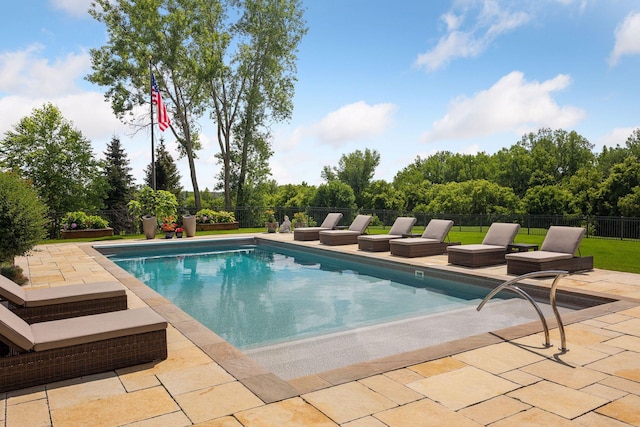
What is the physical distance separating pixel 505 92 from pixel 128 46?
22683 mm

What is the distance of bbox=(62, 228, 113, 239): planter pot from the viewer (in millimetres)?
17578

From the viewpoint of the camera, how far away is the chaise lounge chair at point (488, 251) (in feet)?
30.8

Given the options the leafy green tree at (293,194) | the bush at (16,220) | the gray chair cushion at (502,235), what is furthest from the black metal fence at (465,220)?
the leafy green tree at (293,194)

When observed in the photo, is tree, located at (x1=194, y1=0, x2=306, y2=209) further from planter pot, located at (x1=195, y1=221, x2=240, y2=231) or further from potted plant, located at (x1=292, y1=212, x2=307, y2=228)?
potted plant, located at (x1=292, y1=212, x2=307, y2=228)

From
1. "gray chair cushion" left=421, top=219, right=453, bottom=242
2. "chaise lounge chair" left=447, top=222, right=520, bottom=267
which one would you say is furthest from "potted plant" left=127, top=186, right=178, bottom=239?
"chaise lounge chair" left=447, top=222, right=520, bottom=267

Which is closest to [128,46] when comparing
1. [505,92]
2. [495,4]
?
[495,4]

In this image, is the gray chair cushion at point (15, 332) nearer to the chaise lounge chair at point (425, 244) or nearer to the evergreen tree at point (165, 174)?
the chaise lounge chair at point (425, 244)

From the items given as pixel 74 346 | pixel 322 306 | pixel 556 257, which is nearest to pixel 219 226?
pixel 322 306

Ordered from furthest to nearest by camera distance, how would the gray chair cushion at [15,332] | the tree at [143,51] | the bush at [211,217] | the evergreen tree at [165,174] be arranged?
1. the evergreen tree at [165,174]
2. the tree at [143,51]
3. the bush at [211,217]
4. the gray chair cushion at [15,332]

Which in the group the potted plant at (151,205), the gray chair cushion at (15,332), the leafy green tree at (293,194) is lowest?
the gray chair cushion at (15,332)

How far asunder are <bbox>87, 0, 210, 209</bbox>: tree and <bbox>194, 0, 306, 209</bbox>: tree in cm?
93

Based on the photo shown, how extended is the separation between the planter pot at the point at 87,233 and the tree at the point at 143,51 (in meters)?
7.12

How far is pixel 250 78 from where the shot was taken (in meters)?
27.9

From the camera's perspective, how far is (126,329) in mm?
3787
